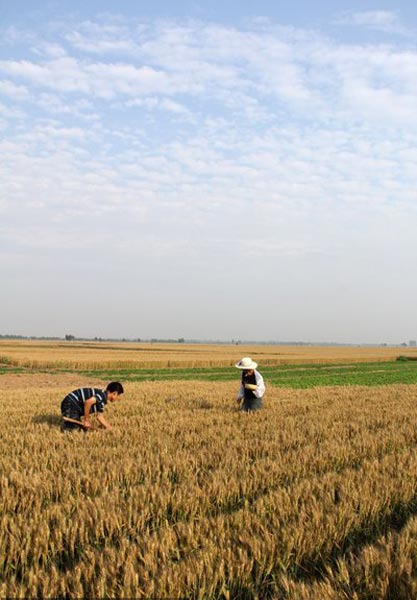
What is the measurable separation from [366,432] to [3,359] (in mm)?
48156

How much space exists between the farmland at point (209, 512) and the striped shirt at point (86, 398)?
522 mm

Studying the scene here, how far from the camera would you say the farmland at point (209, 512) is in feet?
12.4

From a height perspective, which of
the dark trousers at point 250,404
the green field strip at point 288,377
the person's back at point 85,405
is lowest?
the green field strip at point 288,377

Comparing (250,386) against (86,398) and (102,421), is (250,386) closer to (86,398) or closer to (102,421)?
(102,421)

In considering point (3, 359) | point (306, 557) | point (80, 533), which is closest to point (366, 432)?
point (306, 557)

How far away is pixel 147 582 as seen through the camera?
3691 millimetres

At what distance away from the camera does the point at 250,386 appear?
1293cm

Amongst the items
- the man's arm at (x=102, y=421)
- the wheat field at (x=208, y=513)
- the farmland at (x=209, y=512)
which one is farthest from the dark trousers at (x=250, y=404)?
the man's arm at (x=102, y=421)

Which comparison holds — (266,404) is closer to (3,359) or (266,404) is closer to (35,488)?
(35,488)

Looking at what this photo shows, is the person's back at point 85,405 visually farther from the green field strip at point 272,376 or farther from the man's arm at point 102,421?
the green field strip at point 272,376

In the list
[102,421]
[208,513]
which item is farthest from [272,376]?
[208,513]

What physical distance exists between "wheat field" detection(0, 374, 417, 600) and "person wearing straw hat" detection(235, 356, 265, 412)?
209cm

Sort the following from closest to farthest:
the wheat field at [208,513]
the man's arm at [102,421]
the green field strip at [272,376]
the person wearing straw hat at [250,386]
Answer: the wheat field at [208,513]
the man's arm at [102,421]
the person wearing straw hat at [250,386]
the green field strip at [272,376]

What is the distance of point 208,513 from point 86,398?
4.96 m
